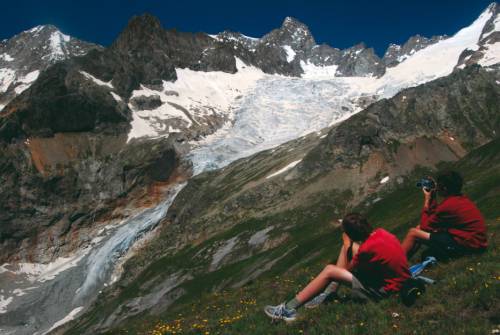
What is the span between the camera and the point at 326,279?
14500 millimetres

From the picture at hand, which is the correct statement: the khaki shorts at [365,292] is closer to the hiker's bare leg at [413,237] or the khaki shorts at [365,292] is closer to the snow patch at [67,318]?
the hiker's bare leg at [413,237]

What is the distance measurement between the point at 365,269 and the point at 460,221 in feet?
12.4

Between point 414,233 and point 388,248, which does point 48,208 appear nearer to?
point 414,233

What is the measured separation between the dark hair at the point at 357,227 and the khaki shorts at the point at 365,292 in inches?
42.6

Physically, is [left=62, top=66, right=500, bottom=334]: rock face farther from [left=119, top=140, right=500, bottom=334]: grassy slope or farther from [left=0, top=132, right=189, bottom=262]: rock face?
[left=0, top=132, right=189, bottom=262]: rock face

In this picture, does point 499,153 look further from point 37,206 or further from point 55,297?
point 37,206

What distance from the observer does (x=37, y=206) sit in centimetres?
19500

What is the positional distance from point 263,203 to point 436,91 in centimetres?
5146

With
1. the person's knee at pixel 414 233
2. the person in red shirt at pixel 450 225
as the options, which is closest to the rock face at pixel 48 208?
the person's knee at pixel 414 233

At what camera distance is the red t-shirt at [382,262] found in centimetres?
1389

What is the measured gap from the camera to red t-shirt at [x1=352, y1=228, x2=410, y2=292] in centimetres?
1389

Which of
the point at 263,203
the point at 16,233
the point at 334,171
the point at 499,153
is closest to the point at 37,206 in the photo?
the point at 16,233

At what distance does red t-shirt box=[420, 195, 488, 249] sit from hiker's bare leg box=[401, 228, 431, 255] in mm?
221

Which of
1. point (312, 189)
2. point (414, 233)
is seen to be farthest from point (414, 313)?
point (312, 189)
